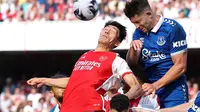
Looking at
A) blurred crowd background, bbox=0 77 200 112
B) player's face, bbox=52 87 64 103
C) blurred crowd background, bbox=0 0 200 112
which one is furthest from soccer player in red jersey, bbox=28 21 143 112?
blurred crowd background, bbox=0 0 200 112

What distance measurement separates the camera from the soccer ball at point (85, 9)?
7.43m

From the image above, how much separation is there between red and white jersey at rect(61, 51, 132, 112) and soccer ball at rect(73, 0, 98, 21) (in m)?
1.17

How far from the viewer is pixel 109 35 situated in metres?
6.57

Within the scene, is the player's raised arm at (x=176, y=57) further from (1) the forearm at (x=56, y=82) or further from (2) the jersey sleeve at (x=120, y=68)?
(1) the forearm at (x=56, y=82)

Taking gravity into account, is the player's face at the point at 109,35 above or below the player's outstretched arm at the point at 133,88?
above

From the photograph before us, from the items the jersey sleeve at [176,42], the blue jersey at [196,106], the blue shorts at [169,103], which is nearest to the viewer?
the blue jersey at [196,106]

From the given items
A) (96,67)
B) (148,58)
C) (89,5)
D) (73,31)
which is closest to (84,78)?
(96,67)

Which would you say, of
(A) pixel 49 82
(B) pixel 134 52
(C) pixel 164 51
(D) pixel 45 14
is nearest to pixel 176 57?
(C) pixel 164 51

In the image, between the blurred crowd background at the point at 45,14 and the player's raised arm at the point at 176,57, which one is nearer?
the player's raised arm at the point at 176,57

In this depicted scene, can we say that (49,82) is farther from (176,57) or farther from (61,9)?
(61,9)

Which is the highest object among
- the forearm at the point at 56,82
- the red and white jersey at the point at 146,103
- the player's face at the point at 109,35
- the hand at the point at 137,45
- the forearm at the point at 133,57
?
the player's face at the point at 109,35

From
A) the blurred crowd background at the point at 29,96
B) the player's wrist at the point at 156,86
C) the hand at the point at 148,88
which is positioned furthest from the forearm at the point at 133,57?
the blurred crowd background at the point at 29,96

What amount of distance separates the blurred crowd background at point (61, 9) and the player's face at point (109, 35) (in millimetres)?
12292

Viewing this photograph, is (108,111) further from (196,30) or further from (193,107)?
(196,30)
